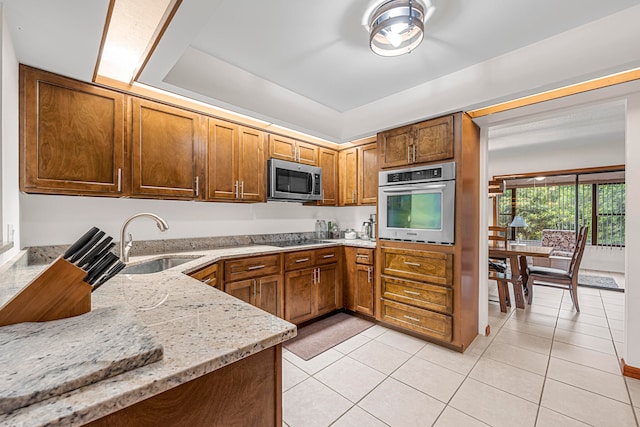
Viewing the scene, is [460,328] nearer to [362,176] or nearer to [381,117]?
[362,176]

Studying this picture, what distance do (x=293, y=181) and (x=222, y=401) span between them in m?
2.48

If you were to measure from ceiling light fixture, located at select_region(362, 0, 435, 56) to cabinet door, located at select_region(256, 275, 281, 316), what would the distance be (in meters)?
2.12

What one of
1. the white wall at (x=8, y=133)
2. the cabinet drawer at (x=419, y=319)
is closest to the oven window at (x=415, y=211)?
the cabinet drawer at (x=419, y=319)

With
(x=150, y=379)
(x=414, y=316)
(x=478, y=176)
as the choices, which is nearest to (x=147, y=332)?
(x=150, y=379)

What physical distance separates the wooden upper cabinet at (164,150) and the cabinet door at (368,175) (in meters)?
1.96

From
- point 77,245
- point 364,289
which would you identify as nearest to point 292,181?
point 364,289

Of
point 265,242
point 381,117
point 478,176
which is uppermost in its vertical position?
point 381,117

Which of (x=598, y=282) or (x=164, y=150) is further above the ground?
(x=164, y=150)

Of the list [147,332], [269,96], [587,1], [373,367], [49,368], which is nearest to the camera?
[49,368]

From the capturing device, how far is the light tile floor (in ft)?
5.53

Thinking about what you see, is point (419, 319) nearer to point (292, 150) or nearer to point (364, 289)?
point (364, 289)

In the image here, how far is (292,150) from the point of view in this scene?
316 centimetres

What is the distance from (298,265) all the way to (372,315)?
1.05m

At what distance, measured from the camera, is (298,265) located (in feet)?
9.37
